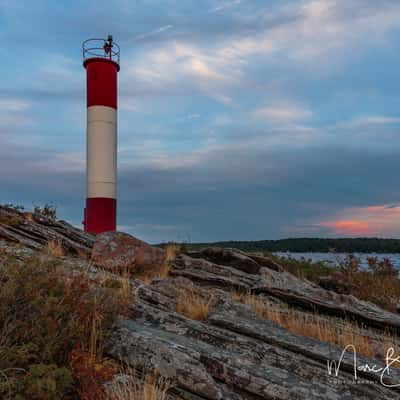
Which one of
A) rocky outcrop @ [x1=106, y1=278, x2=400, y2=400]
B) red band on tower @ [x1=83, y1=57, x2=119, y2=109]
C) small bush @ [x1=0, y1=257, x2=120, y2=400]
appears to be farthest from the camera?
red band on tower @ [x1=83, y1=57, x2=119, y2=109]

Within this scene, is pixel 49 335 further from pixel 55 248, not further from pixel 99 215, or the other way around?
pixel 99 215

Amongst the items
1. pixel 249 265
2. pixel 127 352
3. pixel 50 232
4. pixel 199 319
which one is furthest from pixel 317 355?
pixel 50 232

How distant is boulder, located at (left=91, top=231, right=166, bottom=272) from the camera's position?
11.8 metres

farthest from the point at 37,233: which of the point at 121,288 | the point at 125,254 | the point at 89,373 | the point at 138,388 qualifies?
the point at 138,388

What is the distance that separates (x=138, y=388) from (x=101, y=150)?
734 inches

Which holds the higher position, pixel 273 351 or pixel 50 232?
pixel 50 232

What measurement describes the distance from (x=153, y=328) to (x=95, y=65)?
1953 cm

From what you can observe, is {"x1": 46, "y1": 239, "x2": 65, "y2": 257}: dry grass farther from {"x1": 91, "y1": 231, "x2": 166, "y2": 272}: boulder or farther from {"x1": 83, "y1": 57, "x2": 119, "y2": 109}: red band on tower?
{"x1": 83, "y1": 57, "x2": 119, "y2": 109}: red band on tower

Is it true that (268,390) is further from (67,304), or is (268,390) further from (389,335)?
(389,335)

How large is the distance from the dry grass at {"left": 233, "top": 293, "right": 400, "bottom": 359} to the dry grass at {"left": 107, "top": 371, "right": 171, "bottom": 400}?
Result: 3847 mm

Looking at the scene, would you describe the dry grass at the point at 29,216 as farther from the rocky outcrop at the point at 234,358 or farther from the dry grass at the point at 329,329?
the rocky outcrop at the point at 234,358

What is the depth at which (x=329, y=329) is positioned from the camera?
8.27 m

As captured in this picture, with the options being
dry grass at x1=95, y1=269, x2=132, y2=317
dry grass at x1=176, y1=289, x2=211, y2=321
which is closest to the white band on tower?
dry grass at x1=95, y1=269, x2=132, y2=317

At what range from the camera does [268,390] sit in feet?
16.6
